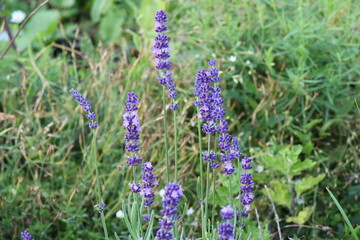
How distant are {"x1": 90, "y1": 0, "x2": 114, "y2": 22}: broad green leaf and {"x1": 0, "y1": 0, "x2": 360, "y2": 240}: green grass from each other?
1.47m

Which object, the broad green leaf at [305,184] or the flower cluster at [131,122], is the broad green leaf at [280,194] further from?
the flower cluster at [131,122]

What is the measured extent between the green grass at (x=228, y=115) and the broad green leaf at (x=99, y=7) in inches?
57.7

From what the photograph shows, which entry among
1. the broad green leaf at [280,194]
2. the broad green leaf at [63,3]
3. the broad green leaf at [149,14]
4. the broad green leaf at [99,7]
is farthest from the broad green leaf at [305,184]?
the broad green leaf at [63,3]

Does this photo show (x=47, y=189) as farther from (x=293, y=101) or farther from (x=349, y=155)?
(x=349, y=155)

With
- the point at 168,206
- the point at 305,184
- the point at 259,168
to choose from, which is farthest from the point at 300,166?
the point at 168,206

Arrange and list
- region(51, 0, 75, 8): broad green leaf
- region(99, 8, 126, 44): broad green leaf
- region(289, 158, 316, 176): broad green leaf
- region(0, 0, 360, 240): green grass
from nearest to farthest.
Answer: region(289, 158, 316, 176): broad green leaf → region(0, 0, 360, 240): green grass → region(99, 8, 126, 44): broad green leaf → region(51, 0, 75, 8): broad green leaf

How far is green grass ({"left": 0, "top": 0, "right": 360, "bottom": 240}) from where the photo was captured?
8.53 feet

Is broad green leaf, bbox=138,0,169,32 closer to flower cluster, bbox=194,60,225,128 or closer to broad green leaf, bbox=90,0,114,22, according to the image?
broad green leaf, bbox=90,0,114,22

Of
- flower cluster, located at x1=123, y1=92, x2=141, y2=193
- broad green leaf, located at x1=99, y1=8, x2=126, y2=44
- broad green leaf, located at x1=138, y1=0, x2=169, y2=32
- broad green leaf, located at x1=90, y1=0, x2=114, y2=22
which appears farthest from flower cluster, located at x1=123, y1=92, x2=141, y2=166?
broad green leaf, located at x1=90, y1=0, x2=114, y2=22

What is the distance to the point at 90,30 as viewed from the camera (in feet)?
17.0

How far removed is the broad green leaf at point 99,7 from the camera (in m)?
4.73

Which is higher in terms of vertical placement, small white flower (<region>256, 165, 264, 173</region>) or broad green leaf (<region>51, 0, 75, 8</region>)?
broad green leaf (<region>51, 0, 75, 8</region>)

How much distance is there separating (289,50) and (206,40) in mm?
442

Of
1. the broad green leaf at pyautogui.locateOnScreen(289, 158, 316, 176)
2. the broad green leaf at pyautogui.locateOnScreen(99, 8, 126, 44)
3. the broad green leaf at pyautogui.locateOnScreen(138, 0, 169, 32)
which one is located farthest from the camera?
the broad green leaf at pyautogui.locateOnScreen(99, 8, 126, 44)
